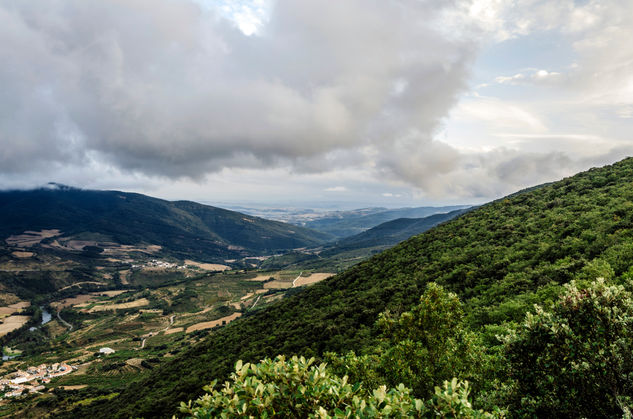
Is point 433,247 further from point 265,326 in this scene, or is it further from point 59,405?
point 59,405

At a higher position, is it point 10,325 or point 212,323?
point 212,323

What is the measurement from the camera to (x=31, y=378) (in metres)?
116

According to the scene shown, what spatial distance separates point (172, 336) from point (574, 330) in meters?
172

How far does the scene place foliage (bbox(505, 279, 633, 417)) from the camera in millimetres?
6844

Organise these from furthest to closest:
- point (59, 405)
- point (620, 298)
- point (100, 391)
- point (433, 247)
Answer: point (100, 391)
point (59, 405)
point (433, 247)
point (620, 298)

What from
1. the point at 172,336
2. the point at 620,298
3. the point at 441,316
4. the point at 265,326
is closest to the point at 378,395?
the point at 620,298

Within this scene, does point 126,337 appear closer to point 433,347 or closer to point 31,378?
point 31,378

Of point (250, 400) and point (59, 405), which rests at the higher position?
point (250, 400)

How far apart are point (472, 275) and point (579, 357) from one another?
3031cm

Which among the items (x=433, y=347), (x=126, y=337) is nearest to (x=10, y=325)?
(x=126, y=337)

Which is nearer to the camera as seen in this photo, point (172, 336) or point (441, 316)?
point (441, 316)

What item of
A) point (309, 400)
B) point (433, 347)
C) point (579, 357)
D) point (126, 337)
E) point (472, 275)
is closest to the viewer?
point (309, 400)

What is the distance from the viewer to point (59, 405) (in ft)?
270

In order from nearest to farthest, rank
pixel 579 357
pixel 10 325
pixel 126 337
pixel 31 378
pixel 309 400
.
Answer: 1. pixel 309 400
2. pixel 579 357
3. pixel 31 378
4. pixel 126 337
5. pixel 10 325
